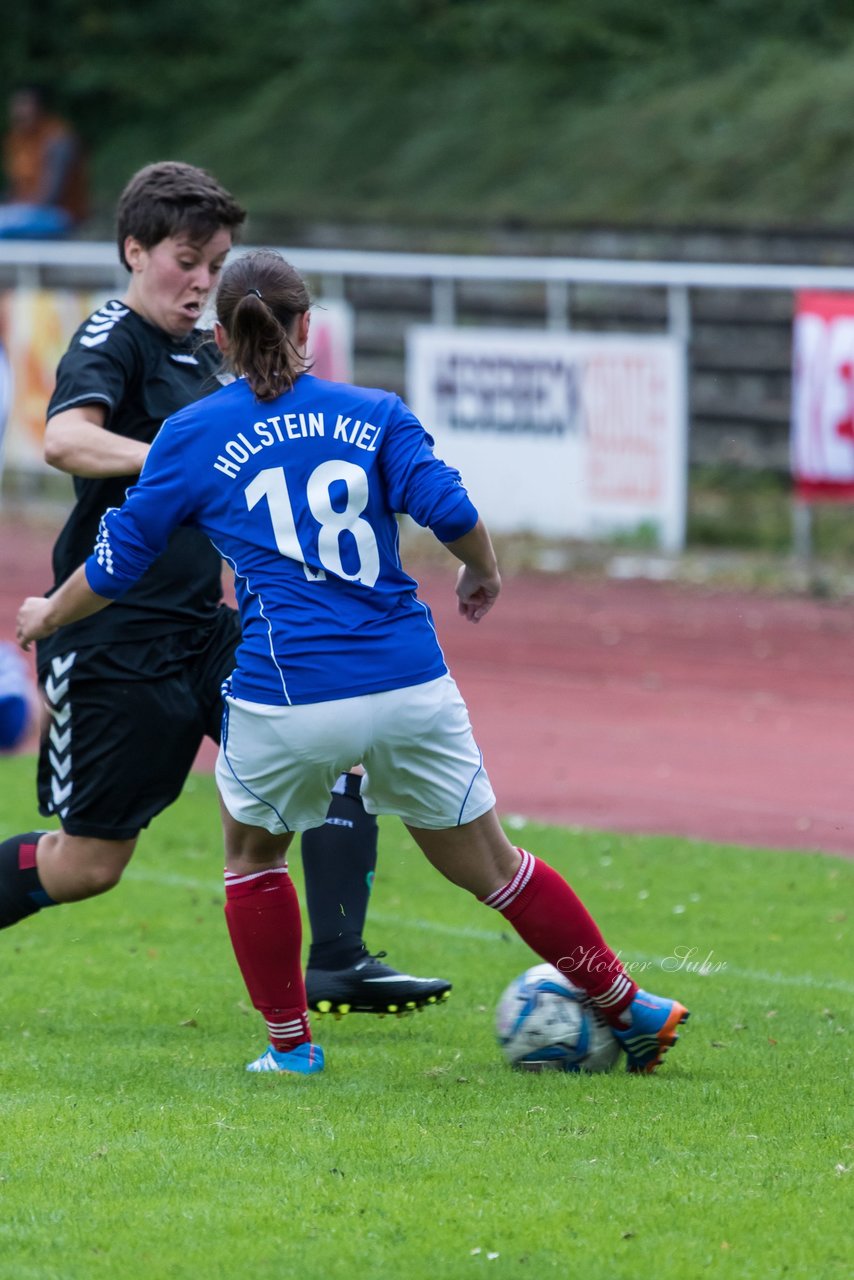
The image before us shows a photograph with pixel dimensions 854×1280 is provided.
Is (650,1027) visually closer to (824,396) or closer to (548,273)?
(824,396)

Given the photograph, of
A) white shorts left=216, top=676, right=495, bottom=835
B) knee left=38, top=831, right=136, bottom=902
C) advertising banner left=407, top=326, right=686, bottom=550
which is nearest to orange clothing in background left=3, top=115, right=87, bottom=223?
advertising banner left=407, top=326, right=686, bottom=550

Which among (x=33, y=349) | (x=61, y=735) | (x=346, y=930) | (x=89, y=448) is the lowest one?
→ (x=346, y=930)

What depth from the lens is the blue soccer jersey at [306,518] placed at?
14.2ft

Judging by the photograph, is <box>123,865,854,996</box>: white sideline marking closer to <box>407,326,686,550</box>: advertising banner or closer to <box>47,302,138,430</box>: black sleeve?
<box>47,302,138,430</box>: black sleeve

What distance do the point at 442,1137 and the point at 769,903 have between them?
2.84 m

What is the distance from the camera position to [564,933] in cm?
476

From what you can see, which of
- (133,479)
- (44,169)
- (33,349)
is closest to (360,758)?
(133,479)

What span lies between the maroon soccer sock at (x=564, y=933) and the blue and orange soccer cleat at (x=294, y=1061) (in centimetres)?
58

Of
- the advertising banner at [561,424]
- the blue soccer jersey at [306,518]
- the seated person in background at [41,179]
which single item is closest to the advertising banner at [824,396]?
the advertising banner at [561,424]

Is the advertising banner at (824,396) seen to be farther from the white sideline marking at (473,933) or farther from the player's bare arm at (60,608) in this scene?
the player's bare arm at (60,608)

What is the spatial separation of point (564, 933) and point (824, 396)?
971 centimetres

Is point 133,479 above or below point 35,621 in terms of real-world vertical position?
above

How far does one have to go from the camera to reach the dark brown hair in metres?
4.31

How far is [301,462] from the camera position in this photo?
4328 millimetres
